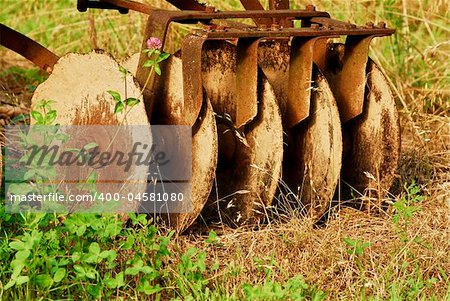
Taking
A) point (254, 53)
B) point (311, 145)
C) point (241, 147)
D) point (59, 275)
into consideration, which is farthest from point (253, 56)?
Result: point (59, 275)

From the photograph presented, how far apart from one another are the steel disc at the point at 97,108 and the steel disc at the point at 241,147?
347 millimetres

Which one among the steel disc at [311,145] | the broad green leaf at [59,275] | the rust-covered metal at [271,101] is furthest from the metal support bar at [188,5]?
the broad green leaf at [59,275]

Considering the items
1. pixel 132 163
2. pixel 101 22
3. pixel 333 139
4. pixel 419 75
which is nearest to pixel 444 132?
pixel 419 75

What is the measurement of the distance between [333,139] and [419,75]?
2160 mm

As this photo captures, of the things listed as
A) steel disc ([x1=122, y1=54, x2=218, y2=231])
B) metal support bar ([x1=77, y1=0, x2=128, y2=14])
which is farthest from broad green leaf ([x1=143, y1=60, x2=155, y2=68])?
metal support bar ([x1=77, y1=0, x2=128, y2=14])

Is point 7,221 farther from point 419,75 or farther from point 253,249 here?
point 419,75

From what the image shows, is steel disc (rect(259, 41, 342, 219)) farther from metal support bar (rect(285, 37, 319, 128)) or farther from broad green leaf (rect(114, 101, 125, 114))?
broad green leaf (rect(114, 101, 125, 114))

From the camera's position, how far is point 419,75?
589 centimetres

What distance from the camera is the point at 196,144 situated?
3701mm

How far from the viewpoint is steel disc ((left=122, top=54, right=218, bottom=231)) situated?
3646 mm

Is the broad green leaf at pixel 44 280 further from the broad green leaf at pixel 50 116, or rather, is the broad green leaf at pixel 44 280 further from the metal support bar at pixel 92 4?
the metal support bar at pixel 92 4

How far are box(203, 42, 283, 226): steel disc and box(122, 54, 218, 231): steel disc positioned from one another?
10cm

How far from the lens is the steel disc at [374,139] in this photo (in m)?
4.07

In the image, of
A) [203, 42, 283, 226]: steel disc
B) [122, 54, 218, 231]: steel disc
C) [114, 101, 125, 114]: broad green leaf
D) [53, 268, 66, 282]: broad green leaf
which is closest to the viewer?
[53, 268, 66, 282]: broad green leaf
